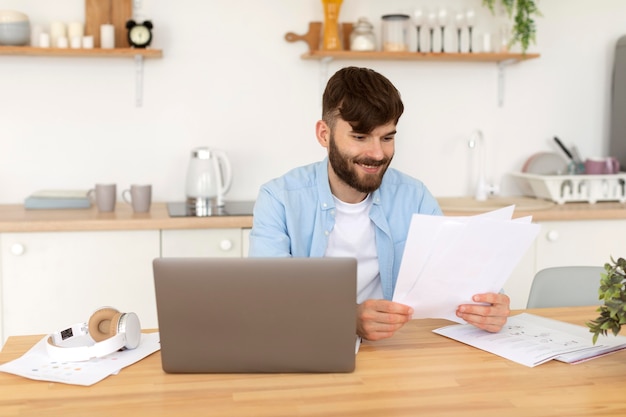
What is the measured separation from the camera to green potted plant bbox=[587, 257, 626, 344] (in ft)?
5.05

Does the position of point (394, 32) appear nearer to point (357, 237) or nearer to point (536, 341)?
point (357, 237)

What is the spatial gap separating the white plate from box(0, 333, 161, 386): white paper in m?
2.55

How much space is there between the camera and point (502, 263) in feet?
5.56

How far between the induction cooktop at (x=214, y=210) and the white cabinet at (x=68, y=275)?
165 millimetres

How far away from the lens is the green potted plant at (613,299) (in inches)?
60.6

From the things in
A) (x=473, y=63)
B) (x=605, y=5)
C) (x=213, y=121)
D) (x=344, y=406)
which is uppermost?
(x=605, y=5)

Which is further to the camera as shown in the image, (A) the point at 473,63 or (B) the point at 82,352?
(A) the point at 473,63

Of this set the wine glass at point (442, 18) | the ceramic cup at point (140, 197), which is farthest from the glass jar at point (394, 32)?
the ceramic cup at point (140, 197)

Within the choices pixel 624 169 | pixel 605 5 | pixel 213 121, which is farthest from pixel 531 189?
pixel 213 121

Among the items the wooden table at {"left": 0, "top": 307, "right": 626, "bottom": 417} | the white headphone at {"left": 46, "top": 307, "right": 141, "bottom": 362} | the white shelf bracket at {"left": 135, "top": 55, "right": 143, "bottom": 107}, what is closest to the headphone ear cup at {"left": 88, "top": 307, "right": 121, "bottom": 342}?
the white headphone at {"left": 46, "top": 307, "right": 141, "bottom": 362}

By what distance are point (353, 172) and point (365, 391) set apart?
719 mm

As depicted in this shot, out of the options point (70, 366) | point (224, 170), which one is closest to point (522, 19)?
point (224, 170)

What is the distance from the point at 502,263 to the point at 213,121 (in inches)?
82.7

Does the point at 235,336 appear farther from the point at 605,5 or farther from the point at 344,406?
the point at 605,5
